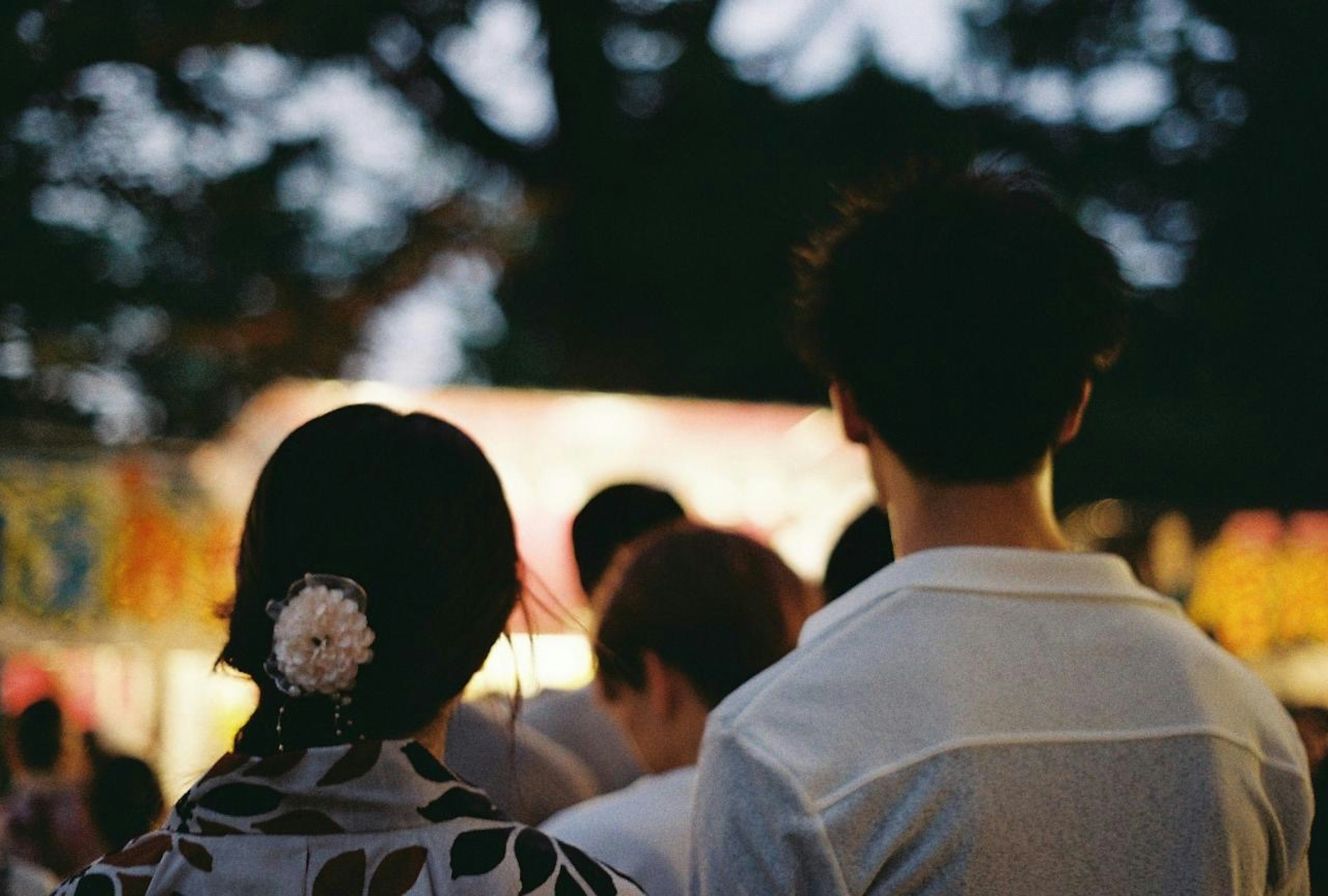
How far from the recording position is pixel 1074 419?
3.99ft

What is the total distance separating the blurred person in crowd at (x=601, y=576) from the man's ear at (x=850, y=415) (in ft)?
4.83

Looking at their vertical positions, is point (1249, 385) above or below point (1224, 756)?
below

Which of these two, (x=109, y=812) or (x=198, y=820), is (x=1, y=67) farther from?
(x=198, y=820)

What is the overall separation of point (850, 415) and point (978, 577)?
203mm

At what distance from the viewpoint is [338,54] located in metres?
7.22

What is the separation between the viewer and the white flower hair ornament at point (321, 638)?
3.41 feet

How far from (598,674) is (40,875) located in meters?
1.39

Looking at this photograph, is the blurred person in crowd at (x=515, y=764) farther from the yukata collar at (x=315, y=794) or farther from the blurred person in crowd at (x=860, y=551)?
the yukata collar at (x=315, y=794)

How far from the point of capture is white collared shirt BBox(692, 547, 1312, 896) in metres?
1.04

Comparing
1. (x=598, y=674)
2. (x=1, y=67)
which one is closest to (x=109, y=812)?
(x=598, y=674)

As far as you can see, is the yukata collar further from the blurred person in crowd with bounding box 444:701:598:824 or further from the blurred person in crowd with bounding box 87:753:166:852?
the blurred person in crowd with bounding box 87:753:166:852

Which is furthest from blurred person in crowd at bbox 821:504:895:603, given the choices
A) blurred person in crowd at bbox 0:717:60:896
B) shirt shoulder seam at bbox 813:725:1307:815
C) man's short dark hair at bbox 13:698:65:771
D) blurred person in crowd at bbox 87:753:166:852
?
man's short dark hair at bbox 13:698:65:771

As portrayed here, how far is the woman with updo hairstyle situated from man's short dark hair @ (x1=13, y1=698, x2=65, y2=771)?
295 cm

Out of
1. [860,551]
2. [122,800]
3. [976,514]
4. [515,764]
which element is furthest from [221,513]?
[976,514]
